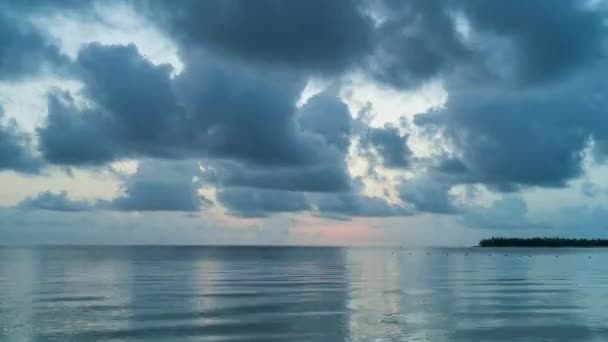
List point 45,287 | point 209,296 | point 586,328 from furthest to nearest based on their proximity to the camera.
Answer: point 45,287
point 209,296
point 586,328

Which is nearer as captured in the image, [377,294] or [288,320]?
[288,320]

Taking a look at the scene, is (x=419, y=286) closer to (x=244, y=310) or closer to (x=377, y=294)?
(x=377, y=294)

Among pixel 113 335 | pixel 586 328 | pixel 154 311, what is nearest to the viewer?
pixel 113 335

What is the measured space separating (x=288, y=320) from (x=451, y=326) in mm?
10022

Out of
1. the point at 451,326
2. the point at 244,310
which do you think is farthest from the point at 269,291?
the point at 451,326

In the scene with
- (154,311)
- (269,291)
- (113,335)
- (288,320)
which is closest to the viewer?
(113,335)

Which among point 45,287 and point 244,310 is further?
point 45,287

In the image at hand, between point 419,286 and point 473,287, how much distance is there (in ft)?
18.7

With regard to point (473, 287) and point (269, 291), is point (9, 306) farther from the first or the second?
point (473, 287)

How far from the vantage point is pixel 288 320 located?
37531 millimetres

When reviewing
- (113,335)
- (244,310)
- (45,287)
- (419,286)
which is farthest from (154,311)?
(419,286)

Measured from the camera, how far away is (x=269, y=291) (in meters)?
57.5

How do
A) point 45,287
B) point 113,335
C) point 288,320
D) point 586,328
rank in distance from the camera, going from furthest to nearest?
point 45,287, point 288,320, point 586,328, point 113,335

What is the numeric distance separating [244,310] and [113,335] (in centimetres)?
→ 1230
